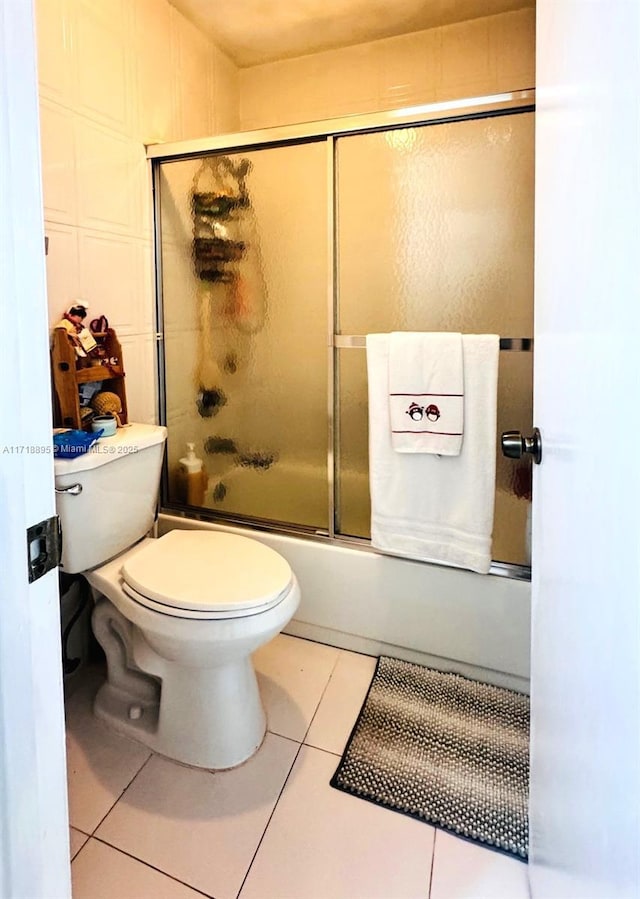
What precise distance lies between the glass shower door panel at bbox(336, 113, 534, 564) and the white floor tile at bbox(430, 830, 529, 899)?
0.74 metres

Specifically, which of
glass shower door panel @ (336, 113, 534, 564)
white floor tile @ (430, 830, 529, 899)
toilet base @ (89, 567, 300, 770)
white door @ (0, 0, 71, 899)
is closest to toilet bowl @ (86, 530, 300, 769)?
toilet base @ (89, 567, 300, 770)

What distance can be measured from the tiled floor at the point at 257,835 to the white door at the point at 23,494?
0.59 metres

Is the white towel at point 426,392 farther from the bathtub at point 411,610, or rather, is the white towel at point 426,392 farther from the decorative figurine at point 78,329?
the decorative figurine at point 78,329

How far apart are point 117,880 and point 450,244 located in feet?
5.63

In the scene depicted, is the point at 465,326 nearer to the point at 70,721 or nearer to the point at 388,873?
the point at 388,873

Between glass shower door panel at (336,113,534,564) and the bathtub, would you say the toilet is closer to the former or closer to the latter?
the bathtub

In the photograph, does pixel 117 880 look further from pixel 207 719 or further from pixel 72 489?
pixel 72 489

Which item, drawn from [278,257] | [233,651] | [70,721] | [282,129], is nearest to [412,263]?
[278,257]

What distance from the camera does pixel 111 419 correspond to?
1.47m

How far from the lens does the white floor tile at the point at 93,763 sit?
120 centimetres

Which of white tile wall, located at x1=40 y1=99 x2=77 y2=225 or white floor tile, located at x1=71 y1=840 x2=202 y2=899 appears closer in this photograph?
white floor tile, located at x1=71 y1=840 x2=202 y2=899

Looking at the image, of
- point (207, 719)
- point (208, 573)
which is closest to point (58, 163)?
point (208, 573)

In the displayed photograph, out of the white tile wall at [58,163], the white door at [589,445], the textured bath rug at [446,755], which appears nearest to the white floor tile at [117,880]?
the textured bath rug at [446,755]

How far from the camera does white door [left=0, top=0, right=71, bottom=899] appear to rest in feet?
1.61
